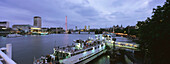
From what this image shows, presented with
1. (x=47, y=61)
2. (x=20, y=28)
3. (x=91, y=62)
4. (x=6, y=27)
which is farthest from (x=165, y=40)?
(x=20, y=28)

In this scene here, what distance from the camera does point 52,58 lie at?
11.7 metres

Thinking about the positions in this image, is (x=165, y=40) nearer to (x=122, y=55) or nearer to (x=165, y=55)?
(x=165, y=55)

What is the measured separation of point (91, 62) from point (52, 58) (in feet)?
24.4

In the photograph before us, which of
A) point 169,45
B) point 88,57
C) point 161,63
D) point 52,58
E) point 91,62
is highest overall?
point 169,45

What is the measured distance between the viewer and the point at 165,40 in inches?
207

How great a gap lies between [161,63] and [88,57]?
10.9m

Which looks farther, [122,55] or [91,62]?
[122,55]

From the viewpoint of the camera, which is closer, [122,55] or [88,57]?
[88,57]

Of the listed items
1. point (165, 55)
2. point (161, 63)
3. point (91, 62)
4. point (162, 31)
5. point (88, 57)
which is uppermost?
point (162, 31)

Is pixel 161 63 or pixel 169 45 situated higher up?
pixel 169 45

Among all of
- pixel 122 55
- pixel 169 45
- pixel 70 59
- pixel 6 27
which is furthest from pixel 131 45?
pixel 6 27

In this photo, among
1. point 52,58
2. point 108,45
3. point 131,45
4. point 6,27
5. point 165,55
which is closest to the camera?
point 165,55

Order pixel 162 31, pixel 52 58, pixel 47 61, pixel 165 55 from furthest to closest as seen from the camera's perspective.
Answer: pixel 52 58 → pixel 47 61 → pixel 165 55 → pixel 162 31

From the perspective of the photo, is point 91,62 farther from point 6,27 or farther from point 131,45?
point 6,27
